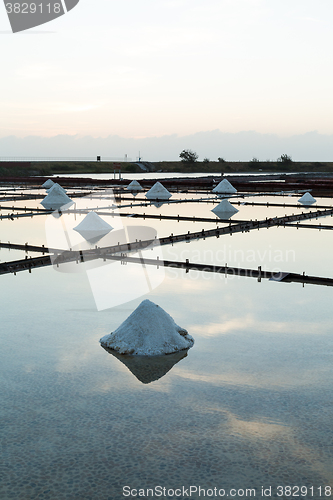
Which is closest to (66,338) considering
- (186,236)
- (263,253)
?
(263,253)

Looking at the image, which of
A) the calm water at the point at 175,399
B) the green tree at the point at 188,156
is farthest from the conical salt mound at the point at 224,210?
the green tree at the point at 188,156

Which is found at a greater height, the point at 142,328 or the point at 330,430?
the point at 142,328

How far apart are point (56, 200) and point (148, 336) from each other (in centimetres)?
1962

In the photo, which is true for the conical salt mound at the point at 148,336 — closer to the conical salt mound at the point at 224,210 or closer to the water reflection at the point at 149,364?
the water reflection at the point at 149,364

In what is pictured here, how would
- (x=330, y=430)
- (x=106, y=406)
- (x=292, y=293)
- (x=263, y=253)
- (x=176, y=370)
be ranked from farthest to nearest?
1. (x=263, y=253)
2. (x=292, y=293)
3. (x=176, y=370)
4. (x=106, y=406)
5. (x=330, y=430)

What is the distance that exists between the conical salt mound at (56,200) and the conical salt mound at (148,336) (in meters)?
18.8

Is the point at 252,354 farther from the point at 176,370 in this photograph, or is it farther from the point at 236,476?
the point at 236,476

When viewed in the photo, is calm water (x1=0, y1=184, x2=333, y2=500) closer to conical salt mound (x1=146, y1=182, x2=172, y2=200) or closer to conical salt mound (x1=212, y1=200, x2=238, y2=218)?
conical salt mound (x1=212, y1=200, x2=238, y2=218)

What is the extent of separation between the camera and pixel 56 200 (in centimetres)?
2433

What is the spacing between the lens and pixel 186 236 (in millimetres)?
14133

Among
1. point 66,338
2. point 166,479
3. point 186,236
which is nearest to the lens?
point 166,479

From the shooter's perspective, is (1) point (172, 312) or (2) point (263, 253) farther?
(2) point (263, 253)

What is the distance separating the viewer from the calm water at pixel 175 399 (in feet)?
11.3

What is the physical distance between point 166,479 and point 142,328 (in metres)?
2.43
